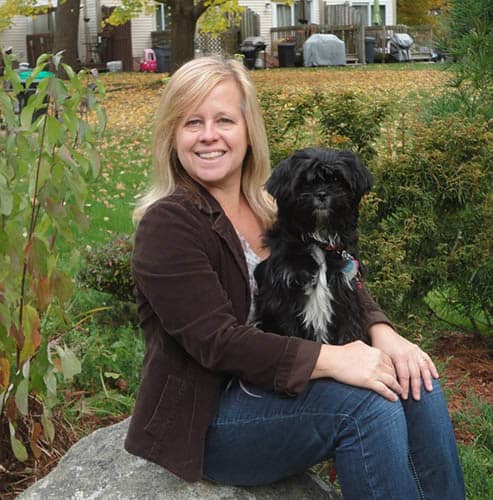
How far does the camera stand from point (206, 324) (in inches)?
111

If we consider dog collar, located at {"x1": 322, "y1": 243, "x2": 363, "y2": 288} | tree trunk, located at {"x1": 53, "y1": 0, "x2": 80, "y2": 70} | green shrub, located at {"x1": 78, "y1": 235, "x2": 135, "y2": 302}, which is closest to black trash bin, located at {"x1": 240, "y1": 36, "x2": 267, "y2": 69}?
tree trunk, located at {"x1": 53, "y1": 0, "x2": 80, "y2": 70}

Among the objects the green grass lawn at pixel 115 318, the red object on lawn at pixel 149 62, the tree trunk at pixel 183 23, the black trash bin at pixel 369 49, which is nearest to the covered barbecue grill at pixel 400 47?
the black trash bin at pixel 369 49

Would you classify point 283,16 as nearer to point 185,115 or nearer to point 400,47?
point 400,47

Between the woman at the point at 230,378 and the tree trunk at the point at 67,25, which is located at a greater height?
the tree trunk at the point at 67,25

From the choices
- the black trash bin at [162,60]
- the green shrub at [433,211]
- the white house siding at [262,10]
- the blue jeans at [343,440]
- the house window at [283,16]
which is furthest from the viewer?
the house window at [283,16]

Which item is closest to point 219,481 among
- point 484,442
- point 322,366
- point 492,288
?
point 322,366

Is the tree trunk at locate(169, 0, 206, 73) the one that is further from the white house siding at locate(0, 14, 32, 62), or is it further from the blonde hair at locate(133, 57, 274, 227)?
the blonde hair at locate(133, 57, 274, 227)

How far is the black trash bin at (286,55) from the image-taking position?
113ft

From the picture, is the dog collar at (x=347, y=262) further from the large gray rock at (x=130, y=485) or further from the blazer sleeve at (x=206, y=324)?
the large gray rock at (x=130, y=485)

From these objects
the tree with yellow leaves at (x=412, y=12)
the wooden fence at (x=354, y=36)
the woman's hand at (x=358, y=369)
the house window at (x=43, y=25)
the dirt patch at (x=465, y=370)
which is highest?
the tree with yellow leaves at (x=412, y=12)

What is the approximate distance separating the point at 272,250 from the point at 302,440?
70cm

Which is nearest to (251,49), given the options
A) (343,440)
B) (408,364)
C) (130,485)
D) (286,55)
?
(286,55)

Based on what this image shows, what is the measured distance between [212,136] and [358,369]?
92 centimetres

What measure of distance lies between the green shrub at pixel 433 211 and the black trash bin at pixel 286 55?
30400mm
